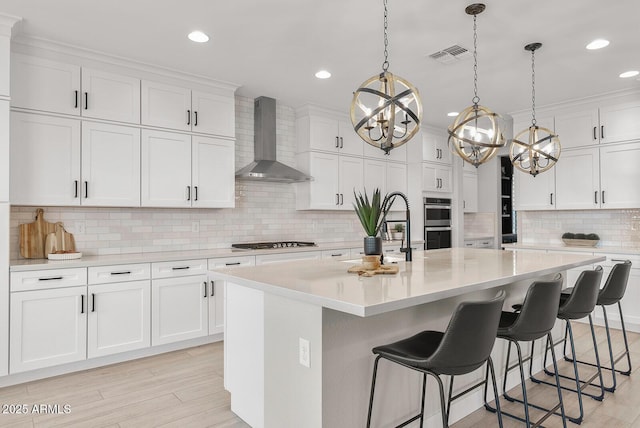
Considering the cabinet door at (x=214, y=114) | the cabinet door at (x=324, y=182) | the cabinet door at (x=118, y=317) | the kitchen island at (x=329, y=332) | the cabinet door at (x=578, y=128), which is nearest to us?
the kitchen island at (x=329, y=332)

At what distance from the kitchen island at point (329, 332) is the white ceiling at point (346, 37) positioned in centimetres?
182

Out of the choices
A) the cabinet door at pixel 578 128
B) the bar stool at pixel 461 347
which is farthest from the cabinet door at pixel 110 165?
the cabinet door at pixel 578 128

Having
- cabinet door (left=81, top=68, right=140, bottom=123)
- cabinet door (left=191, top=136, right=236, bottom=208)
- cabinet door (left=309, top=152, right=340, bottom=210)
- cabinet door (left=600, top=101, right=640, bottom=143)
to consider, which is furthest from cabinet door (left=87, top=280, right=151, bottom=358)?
cabinet door (left=600, top=101, right=640, bottom=143)

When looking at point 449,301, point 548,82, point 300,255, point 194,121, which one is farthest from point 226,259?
point 548,82

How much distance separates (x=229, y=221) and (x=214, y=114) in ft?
4.12

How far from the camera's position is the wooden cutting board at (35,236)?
3.50 meters

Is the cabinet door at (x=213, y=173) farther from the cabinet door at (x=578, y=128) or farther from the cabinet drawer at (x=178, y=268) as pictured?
the cabinet door at (x=578, y=128)

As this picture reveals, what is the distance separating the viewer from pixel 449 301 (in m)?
2.57

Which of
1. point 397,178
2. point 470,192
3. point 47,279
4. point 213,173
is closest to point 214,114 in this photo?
point 213,173

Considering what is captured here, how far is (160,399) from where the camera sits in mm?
2852

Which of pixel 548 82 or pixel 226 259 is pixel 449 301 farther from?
pixel 548 82

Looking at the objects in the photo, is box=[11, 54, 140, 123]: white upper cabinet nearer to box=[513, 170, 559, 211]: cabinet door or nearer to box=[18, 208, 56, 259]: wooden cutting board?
box=[18, 208, 56, 259]: wooden cutting board

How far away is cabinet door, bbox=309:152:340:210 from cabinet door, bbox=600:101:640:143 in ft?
10.9

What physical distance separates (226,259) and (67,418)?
1.88 m
